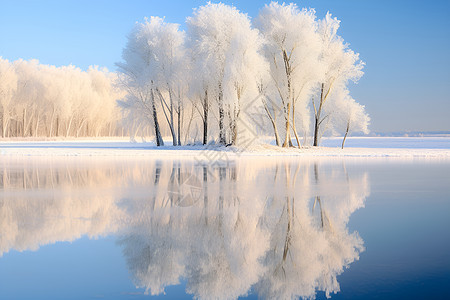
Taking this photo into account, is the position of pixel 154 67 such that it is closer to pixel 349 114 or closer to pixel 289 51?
pixel 289 51

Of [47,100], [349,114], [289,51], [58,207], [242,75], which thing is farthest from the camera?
[47,100]

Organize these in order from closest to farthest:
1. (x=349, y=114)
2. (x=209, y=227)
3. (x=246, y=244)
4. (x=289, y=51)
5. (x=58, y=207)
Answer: (x=246, y=244)
(x=209, y=227)
(x=58, y=207)
(x=289, y=51)
(x=349, y=114)

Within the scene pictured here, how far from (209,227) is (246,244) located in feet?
4.08

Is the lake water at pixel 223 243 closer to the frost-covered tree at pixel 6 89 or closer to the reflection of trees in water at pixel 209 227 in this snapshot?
the reflection of trees in water at pixel 209 227

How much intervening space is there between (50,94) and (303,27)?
52.7 meters

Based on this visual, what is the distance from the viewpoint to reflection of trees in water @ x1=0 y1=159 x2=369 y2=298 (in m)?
5.62

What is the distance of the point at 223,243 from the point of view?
7.10m

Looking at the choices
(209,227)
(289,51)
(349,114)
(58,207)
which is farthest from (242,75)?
(209,227)

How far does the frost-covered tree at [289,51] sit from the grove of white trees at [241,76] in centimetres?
8

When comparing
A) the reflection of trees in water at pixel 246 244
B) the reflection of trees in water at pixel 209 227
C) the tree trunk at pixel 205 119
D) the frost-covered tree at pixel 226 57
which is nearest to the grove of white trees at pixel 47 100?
the tree trunk at pixel 205 119

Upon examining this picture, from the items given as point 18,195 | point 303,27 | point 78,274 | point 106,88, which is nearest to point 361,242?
point 78,274

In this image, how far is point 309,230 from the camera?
7.96 meters

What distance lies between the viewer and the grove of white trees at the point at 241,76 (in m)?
34.8

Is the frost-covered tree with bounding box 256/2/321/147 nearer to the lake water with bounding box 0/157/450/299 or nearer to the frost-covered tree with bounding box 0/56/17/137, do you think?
the lake water with bounding box 0/157/450/299
